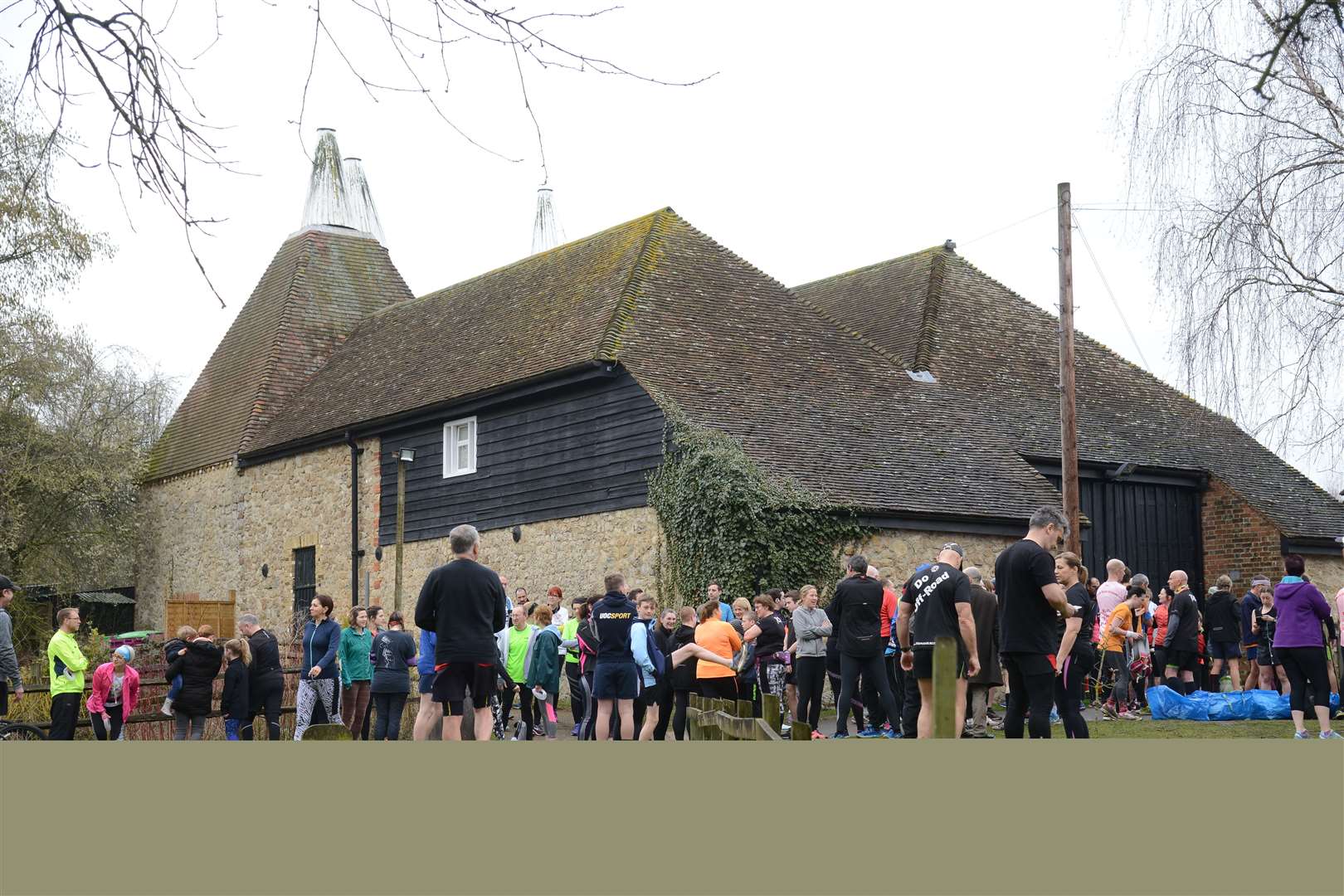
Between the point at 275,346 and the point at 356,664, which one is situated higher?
the point at 275,346

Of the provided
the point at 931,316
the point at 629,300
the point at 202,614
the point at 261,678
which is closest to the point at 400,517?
the point at 629,300

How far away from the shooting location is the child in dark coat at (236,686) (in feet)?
46.2

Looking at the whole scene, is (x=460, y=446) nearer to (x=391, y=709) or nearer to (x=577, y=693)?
(x=577, y=693)

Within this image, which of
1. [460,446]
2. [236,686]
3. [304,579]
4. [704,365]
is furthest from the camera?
[304,579]

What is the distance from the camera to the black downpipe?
27125mm

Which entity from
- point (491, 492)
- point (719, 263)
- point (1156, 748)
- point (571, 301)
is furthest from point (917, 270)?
point (1156, 748)

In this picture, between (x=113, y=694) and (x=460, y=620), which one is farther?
(x=113, y=694)

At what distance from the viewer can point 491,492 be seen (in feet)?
81.3

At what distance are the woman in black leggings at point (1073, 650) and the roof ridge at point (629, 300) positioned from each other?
9047mm

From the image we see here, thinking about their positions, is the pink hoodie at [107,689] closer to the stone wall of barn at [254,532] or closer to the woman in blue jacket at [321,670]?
the woman in blue jacket at [321,670]

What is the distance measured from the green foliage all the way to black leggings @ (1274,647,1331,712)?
25.2 ft

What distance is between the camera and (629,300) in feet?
79.4

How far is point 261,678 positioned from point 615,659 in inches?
144

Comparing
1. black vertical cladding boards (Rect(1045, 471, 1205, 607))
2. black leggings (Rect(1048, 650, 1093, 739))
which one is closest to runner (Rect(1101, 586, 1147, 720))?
black leggings (Rect(1048, 650, 1093, 739))
